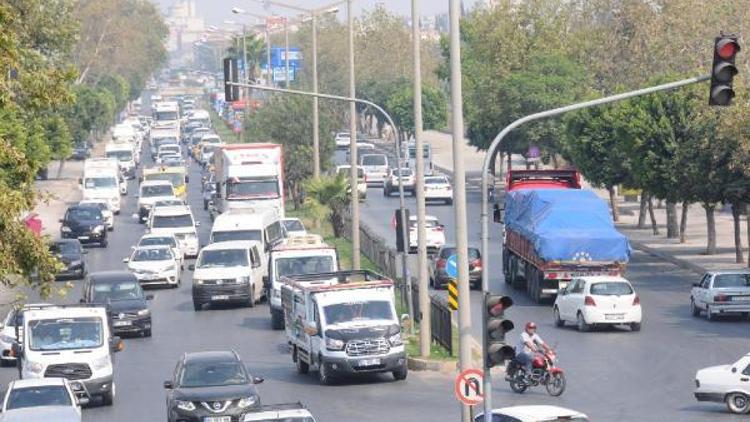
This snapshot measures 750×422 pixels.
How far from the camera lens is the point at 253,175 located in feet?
214

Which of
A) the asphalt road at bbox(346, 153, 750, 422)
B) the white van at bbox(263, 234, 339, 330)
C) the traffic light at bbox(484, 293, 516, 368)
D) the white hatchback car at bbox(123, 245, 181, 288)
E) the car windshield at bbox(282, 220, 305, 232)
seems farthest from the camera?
the car windshield at bbox(282, 220, 305, 232)

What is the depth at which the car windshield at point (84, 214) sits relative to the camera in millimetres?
69344

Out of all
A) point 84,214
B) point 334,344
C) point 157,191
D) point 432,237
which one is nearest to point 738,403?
point 334,344

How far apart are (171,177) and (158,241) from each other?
2783 cm

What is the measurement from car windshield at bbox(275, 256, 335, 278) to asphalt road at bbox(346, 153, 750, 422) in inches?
164

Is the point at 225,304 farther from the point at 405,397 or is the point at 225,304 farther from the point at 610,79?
the point at 610,79

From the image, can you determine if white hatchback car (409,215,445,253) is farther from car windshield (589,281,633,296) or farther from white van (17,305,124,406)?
white van (17,305,124,406)

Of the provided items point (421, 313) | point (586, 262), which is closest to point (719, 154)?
point (586, 262)

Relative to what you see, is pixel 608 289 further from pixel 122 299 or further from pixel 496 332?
pixel 496 332

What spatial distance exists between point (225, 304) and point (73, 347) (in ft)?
57.2

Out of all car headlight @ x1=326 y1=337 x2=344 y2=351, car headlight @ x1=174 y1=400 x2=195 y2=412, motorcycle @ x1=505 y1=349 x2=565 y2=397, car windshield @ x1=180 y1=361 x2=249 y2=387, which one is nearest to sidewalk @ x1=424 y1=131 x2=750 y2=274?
car headlight @ x1=326 y1=337 x2=344 y2=351

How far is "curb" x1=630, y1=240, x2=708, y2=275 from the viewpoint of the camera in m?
57.3

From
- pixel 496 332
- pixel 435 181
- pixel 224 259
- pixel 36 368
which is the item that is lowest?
pixel 36 368

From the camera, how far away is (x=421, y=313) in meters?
37.2
